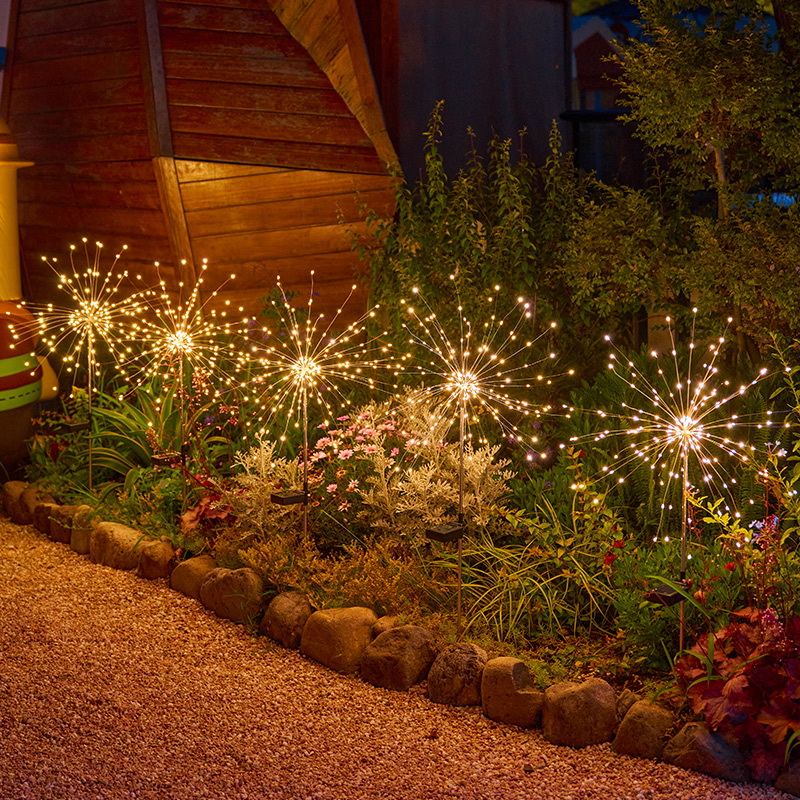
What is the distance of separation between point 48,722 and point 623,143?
585 cm

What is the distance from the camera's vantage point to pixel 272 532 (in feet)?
16.9

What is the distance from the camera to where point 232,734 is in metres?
3.78

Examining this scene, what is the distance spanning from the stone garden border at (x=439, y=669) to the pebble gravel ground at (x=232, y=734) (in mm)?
57

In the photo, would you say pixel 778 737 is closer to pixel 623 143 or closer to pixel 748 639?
pixel 748 639

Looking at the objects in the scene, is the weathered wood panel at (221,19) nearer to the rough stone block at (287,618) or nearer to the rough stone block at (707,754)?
the rough stone block at (287,618)

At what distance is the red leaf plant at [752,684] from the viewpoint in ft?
10.8

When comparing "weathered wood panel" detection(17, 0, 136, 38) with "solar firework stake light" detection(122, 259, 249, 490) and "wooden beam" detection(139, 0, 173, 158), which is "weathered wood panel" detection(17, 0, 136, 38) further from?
"solar firework stake light" detection(122, 259, 249, 490)

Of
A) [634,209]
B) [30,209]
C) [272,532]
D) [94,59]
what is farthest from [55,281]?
[634,209]

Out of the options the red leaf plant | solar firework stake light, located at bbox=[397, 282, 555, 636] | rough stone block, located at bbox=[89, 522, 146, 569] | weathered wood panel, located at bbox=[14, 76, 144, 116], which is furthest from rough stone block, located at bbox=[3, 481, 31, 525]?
the red leaf plant

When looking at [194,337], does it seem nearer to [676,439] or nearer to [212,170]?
[212,170]

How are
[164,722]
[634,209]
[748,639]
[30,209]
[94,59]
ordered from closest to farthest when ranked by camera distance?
[748,639], [164,722], [634,209], [94,59], [30,209]

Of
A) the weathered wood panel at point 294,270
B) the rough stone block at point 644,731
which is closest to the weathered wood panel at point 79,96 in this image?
the weathered wood panel at point 294,270

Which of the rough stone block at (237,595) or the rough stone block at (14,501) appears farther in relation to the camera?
the rough stone block at (14,501)

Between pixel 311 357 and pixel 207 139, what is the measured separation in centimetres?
184
